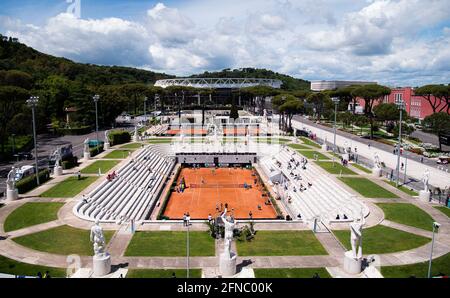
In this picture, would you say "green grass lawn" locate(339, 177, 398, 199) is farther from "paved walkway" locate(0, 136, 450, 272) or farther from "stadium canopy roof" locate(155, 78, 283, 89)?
"stadium canopy roof" locate(155, 78, 283, 89)

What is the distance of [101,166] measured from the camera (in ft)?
137

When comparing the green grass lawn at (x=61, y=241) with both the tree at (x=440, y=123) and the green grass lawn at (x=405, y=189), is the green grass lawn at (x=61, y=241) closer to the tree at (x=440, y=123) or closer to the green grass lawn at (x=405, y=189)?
the green grass lawn at (x=405, y=189)

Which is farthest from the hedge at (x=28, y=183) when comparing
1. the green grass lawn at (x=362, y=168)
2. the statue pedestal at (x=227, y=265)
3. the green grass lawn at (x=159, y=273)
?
the green grass lawn at (x=362, y=168)

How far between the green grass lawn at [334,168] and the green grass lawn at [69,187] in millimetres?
26454

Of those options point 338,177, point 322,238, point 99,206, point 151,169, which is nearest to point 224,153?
point 151,169

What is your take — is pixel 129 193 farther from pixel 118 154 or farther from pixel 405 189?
pixel 405 189

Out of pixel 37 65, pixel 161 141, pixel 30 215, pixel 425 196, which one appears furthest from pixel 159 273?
pixel 37 65

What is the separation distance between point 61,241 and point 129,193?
13886 millimetres

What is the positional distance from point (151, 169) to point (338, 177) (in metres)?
23.8

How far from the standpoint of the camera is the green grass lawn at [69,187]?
30.8 m

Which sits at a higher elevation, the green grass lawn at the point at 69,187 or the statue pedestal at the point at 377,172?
the statue pedestal at the point at 377,172

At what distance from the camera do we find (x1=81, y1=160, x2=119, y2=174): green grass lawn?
3947 centimetres

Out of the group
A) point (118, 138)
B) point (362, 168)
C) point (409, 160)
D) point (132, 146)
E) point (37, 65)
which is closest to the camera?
point (362, 168)
